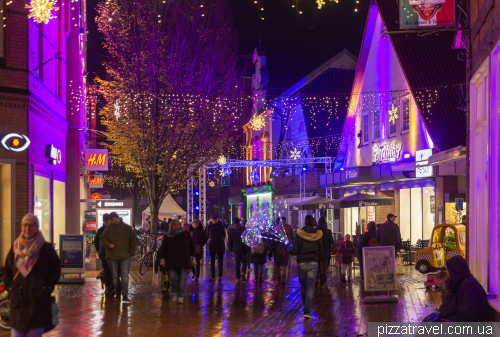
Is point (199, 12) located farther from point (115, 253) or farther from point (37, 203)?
point (115, 253)

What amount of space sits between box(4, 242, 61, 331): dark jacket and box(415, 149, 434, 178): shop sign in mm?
16229

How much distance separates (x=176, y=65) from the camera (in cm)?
2595

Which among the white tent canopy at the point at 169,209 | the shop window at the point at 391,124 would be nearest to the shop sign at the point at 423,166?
the shop window at the point at 391,124

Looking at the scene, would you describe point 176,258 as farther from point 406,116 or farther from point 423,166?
point 406,116

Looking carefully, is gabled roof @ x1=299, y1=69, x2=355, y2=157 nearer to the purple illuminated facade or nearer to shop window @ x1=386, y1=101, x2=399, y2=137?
shop window @ x1=386, y1=101, x2=399, y2=137

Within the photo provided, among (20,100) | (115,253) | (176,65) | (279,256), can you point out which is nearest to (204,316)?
(115,253)

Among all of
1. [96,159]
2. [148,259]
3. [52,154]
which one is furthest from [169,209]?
[52,154]

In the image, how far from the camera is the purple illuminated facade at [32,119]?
14.4 meters

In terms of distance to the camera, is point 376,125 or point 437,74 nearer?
point 437,74

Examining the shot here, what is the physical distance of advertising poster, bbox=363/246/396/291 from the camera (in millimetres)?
12076

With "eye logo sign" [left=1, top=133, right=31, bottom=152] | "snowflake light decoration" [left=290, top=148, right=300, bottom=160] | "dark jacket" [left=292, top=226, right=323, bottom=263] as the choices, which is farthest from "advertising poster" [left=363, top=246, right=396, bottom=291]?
"snowflake light decoration" [left=290, top=148, right=300, bottom=160]

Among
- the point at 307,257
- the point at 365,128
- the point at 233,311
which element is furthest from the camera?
the point at 365,128

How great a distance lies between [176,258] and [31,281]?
621 cm

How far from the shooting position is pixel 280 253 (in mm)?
15844
